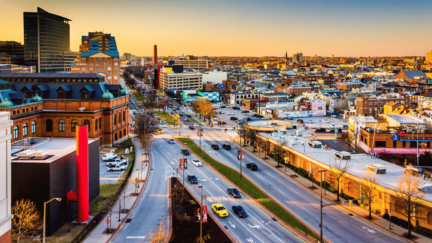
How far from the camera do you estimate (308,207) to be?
4234 centimetres

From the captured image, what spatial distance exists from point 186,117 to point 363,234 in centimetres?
9159

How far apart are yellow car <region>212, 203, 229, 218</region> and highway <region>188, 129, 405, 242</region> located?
7765 mm

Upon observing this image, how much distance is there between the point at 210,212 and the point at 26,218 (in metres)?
18.0

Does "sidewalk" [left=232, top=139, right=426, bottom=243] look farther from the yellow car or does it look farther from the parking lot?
the parking lot

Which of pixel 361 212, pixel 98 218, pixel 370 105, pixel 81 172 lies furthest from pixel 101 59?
pixel 361 212

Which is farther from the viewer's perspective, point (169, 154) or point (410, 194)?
point (169, 154)

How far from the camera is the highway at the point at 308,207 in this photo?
35.2 m

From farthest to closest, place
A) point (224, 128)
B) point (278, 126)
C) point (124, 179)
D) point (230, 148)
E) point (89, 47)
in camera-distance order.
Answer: point (89, 47)
point (224, 128)
point (278, 126)
point (230, 148)
point (124, 179)

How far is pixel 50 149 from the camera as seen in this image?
137 ft

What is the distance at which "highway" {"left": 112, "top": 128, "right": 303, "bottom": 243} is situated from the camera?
35219 mm

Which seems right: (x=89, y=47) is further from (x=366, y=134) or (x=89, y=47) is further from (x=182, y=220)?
(x=182, y=220)

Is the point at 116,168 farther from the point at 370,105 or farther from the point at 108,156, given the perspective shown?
the point at 370,105

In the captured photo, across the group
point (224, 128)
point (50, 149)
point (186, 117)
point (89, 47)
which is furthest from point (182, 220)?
point (89, 47)

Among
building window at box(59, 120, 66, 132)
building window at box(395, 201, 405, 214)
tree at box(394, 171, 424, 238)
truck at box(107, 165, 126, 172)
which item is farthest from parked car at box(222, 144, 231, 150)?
building window at box(395, 201, 405, 214)
